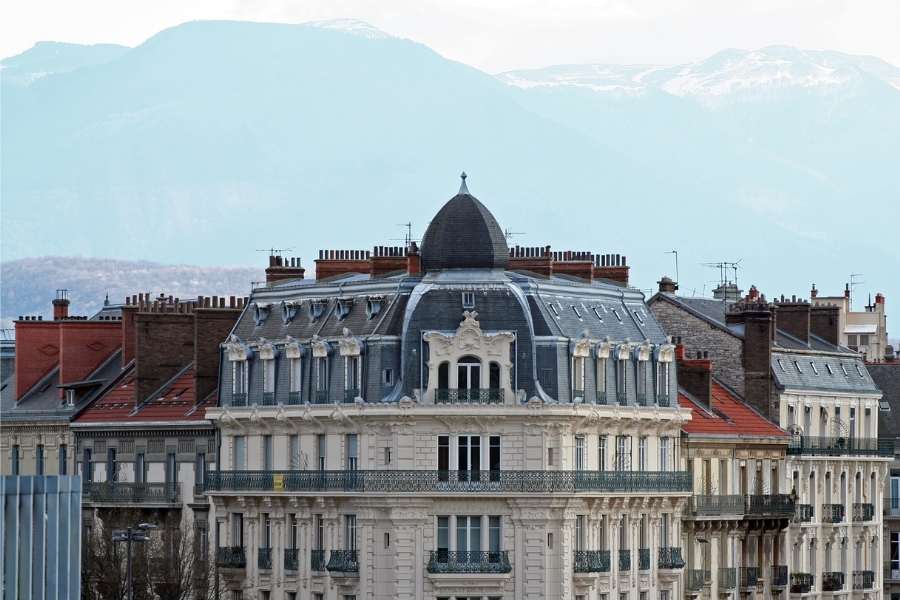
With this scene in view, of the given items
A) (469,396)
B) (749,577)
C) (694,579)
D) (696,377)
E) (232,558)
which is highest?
(696,377)

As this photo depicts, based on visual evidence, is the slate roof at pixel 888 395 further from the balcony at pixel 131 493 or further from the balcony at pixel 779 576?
the balcony at pixel 131 493

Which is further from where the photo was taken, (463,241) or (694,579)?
(694,579)

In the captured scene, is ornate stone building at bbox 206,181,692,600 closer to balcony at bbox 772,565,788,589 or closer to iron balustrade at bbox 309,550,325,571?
iron balustrade at bbox 309,550,325,571

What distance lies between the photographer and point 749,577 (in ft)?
368

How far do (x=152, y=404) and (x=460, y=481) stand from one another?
18.1m

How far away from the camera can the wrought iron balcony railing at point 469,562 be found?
97062 mm

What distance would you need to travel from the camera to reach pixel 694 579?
354 ft

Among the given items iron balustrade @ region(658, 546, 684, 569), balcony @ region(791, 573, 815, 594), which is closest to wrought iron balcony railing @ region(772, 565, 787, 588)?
balcony @ region(791, 573, 815, 594)

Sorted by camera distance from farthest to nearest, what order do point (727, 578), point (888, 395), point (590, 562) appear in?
point (888, 395) < point (727, 578) < point (590, 562)

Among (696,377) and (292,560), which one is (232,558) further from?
(696,377)

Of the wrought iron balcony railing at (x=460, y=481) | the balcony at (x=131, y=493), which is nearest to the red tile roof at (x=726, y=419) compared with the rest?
the wrought iron balcony railing at (x=460, y=481)

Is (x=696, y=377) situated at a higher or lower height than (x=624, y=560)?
higher

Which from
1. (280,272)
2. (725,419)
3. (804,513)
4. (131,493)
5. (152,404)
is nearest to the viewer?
(131,493)

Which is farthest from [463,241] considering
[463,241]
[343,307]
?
[343,307]
